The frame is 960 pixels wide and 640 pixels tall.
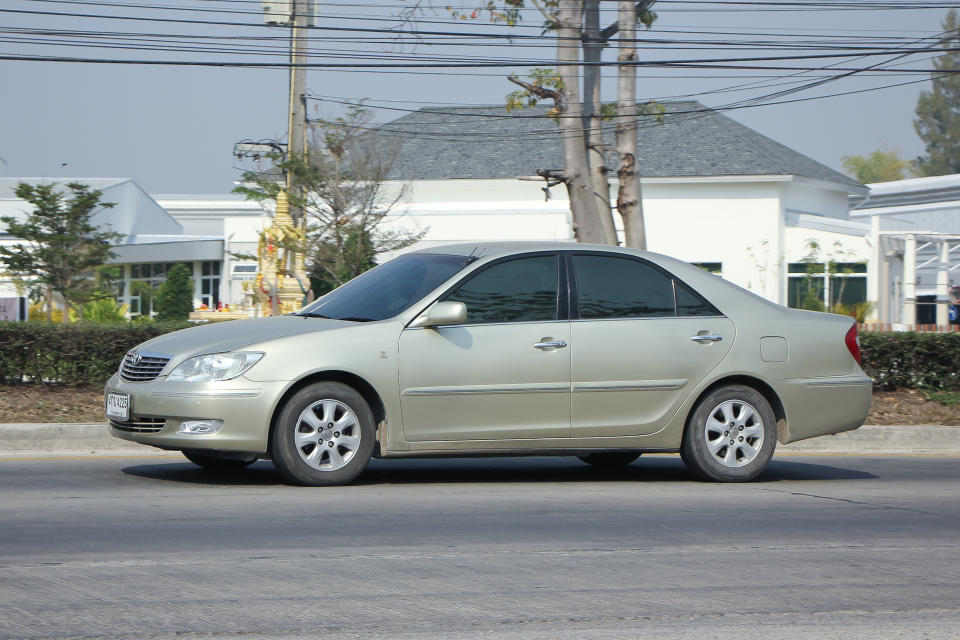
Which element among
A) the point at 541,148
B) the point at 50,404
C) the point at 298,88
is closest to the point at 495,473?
the point at 50,404

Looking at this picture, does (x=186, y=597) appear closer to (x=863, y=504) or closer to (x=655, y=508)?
(x=655, y=508)

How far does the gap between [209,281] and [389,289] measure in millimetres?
40502

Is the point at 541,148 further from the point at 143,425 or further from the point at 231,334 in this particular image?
the point at 143,425

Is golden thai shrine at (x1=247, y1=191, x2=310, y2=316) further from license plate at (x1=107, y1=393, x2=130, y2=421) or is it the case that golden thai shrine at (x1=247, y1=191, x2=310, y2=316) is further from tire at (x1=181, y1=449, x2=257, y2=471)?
license plate at (x1=107, y1=393, x2=130, y2=421)

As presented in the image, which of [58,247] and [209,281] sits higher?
[58,247]

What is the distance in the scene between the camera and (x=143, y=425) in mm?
8086

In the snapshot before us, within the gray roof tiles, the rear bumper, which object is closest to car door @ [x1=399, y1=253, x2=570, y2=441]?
the rear bumper

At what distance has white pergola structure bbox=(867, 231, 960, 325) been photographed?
26469 mm

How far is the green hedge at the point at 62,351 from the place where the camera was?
12.7m

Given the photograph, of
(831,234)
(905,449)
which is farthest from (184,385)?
(831,234)

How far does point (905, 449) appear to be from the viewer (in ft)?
40.8

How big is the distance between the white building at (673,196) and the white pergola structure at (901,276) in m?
4.96

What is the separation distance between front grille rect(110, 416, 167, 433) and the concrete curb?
2.48 meters

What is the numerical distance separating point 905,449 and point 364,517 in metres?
7.25
